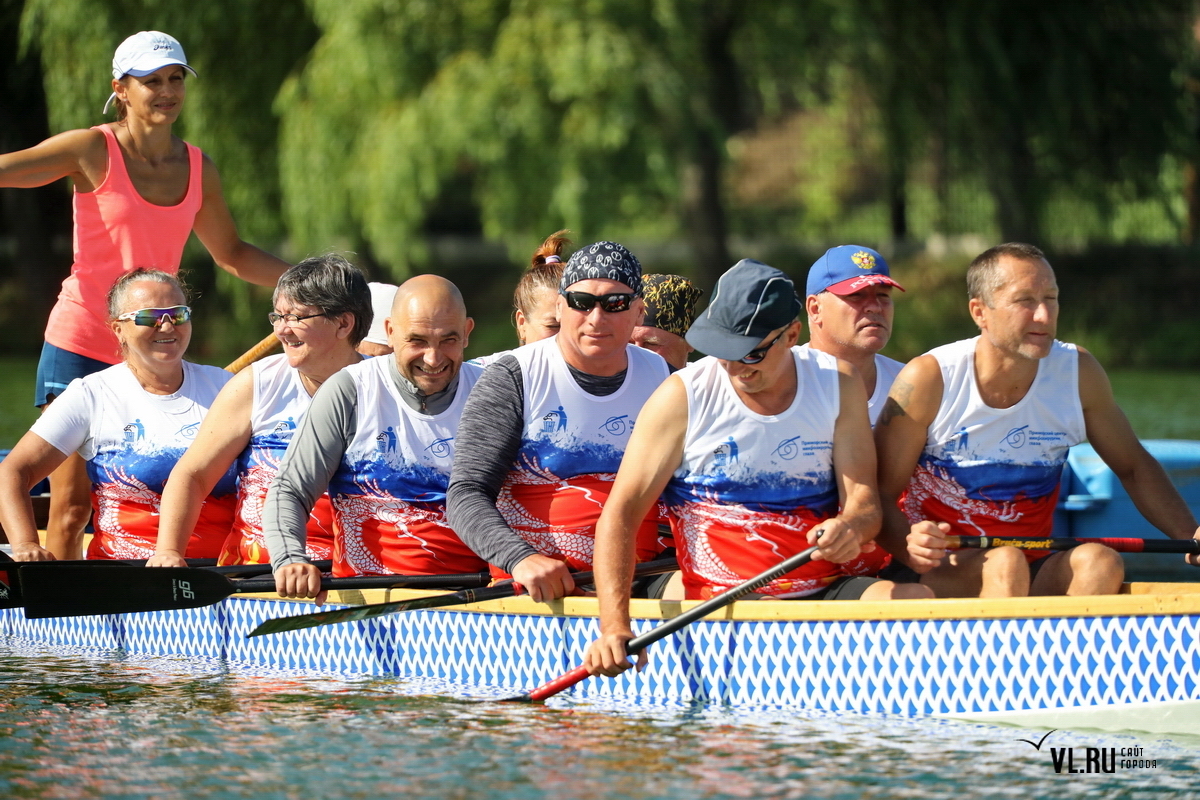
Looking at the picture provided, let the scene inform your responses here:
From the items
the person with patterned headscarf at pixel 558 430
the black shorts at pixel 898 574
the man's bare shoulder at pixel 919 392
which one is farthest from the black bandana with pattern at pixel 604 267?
the black shorts at pixel 898 574

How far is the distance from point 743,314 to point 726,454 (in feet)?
1.37

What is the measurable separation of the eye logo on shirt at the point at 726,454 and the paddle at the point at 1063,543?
0.68 meters

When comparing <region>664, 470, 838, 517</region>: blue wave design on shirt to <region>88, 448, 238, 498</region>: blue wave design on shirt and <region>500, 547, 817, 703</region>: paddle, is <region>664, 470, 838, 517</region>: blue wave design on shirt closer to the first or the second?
<region>500, 547, 817, 703</region>: paddle

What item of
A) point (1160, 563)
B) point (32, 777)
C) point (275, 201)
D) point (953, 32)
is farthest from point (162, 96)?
point (953, 32)

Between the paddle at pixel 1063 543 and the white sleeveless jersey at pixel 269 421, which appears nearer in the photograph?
the paddle at pixel 1063 543

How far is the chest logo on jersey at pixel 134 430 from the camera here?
Result: 18.6 feet

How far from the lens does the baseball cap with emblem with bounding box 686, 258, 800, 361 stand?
14.0 feet

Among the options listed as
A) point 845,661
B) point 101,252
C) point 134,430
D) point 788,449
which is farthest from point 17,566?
point 845,661

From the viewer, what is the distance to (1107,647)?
4199mm

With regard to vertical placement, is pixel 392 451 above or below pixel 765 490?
above

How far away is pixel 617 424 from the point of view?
486 centimetres

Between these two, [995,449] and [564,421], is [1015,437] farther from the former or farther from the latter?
[564,421]

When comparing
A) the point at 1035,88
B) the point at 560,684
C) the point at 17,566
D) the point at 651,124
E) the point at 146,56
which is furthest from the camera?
the point at 1035,88

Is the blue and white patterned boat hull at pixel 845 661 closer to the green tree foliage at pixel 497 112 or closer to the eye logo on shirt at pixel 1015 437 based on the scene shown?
the eye logo on shirt at pixel 1015 437
